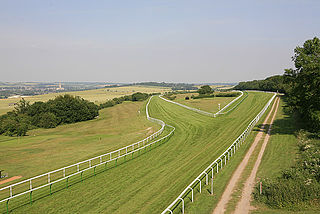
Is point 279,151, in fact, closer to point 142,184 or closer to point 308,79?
point 308,79

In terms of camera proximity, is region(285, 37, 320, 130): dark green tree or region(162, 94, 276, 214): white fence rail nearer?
region(162, 94, 276, 214): white fence rail

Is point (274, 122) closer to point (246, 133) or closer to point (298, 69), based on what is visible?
point (246, 133)

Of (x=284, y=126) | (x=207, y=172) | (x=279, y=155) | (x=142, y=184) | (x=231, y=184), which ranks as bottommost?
(x=142, y=184)

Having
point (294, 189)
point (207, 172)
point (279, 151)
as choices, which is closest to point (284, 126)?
point (279, 151)

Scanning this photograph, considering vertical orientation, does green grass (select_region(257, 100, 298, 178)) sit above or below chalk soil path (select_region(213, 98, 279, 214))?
above

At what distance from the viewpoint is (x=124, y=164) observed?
22.2m

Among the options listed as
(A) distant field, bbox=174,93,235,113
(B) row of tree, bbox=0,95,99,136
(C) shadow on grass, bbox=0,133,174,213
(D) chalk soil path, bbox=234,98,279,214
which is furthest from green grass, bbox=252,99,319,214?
(B) row of tree, bbox=0,95,99,136

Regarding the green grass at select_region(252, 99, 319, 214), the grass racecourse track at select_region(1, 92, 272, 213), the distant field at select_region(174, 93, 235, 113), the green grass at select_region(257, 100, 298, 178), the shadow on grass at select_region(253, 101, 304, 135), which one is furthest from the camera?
the distant field at select_region(174, 93, 235, 113)

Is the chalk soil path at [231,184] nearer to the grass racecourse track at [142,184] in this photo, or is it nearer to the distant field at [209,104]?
the grass racecourse track at [142,184]

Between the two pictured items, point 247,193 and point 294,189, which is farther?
point 247,193

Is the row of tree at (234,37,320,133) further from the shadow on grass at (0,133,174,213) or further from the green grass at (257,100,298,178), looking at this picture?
the shadow on grass at (0,133,174,213)

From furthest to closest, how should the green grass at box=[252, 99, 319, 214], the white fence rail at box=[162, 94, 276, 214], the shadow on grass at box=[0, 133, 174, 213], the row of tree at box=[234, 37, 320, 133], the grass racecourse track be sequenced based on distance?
the row of tree at box=[234, 37, 320, 133] → the shadow on grass at box=[0, 133, 174, 213] → the grass racecourse track → the white fence rail at box=[162, 94, 276, 214] → the green grass at box=[252, 99, 319, 214]

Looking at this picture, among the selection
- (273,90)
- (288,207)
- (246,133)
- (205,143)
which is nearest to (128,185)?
(288,207)

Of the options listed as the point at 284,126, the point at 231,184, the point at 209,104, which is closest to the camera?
the point at 231,184
